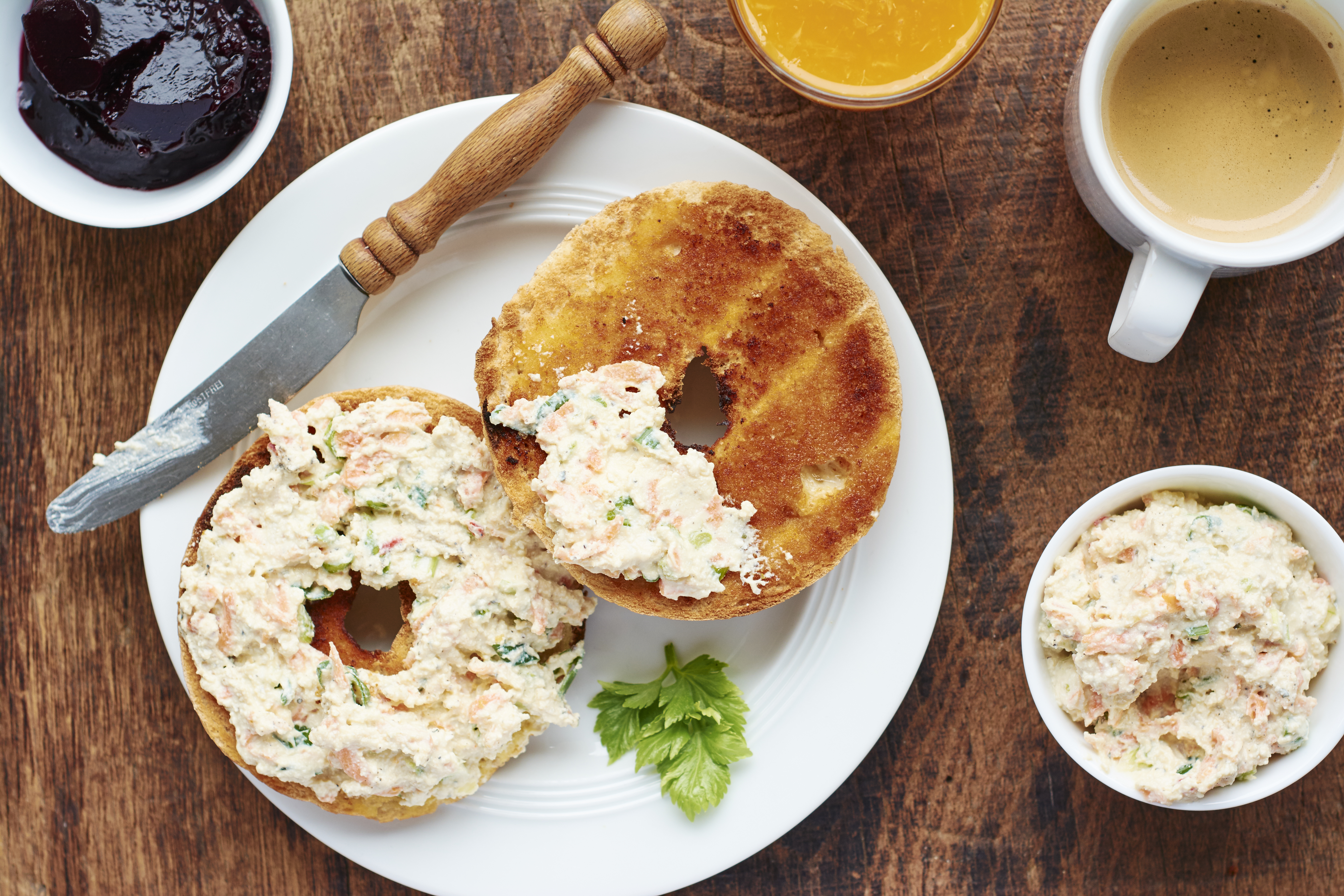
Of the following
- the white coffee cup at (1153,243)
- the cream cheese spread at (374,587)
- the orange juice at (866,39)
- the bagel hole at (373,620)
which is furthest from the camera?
the bagel hole at (373,620)

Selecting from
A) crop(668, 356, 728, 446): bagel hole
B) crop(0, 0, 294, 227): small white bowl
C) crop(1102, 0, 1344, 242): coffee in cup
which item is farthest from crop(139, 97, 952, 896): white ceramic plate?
crop(1102, 0, 1344, 242): coffee in cup

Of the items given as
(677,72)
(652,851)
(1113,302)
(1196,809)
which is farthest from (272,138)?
(1196,809)

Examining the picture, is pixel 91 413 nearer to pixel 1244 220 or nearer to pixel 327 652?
pixel 327 652

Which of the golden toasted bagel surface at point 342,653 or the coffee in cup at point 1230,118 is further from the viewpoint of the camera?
the golden toasted bagel surface at point 342,653

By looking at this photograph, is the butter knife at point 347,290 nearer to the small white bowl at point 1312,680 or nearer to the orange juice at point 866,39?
the orange juice at point 866,39

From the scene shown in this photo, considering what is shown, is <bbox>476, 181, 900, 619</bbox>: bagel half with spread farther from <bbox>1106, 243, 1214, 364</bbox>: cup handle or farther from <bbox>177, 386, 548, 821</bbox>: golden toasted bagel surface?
<bbox>1106, 243, 1214, 364</bbox>: cup handle

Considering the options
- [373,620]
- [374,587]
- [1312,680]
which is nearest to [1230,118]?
[1312,680]

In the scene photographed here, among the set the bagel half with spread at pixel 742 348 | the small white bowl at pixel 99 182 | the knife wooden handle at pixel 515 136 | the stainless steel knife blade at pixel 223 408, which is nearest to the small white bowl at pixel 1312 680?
the bagel half with spread at pixel 742 348
